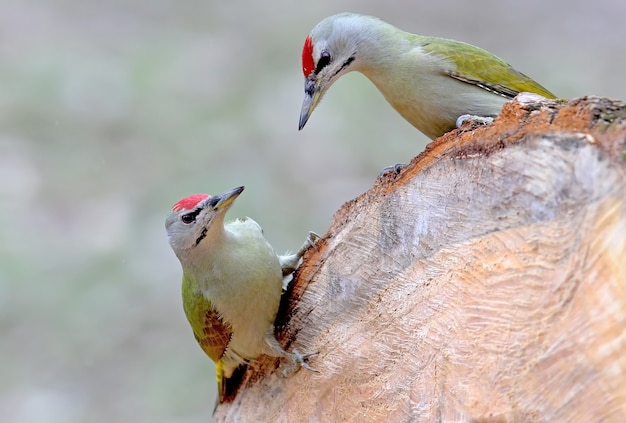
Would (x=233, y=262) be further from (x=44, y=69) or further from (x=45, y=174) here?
(x=44, y=69)

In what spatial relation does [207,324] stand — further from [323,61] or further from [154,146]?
[154,146]

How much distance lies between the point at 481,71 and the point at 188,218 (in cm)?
133

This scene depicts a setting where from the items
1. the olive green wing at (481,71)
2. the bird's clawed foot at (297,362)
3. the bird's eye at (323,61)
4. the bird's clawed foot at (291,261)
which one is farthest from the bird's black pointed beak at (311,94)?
the bird's clawed foot at (297,362)

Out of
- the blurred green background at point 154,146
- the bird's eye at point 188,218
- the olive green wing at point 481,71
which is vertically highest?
the blurred green background at point 154,146

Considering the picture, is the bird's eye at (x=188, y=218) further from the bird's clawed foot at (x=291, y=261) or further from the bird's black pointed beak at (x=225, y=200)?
the bird's clawed foot at (x=291, y=261)

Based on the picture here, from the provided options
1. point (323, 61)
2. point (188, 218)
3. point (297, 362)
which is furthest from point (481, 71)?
point (297, 362)

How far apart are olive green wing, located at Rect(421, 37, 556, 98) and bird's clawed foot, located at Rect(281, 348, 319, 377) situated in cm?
133

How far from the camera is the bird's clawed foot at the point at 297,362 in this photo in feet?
A: 9.92

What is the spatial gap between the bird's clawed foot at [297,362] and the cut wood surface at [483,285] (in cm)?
3

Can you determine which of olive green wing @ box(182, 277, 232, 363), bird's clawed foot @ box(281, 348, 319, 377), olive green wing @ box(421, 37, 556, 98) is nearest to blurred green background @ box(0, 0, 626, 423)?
olive green wing @ box(182, 277, 232, 363)

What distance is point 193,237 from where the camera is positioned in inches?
140

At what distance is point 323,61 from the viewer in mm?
3904

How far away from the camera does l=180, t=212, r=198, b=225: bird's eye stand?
3.56m

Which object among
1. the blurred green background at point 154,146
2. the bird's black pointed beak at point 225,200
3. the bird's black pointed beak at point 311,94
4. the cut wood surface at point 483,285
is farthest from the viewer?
the blurred green background at point 154,146
